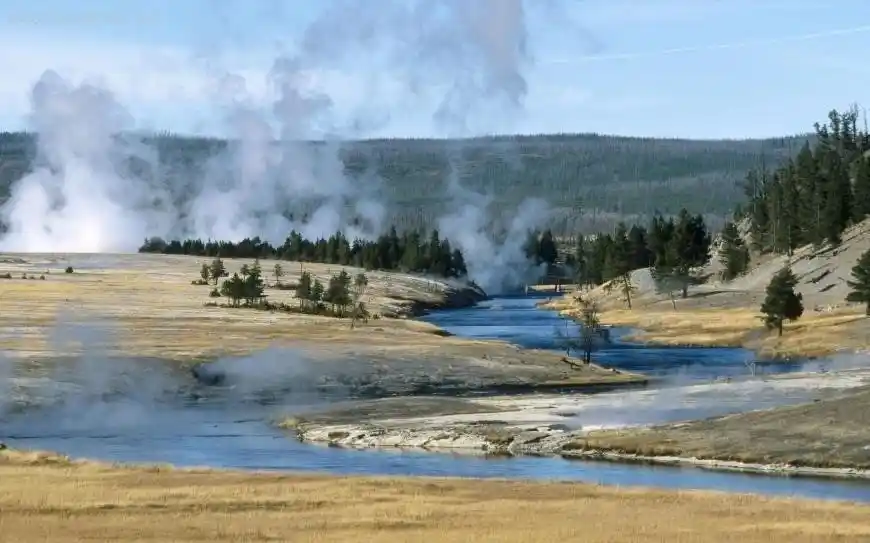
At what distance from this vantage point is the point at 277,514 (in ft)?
146

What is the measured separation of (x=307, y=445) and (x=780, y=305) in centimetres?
6971

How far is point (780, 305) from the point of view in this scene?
132 metres

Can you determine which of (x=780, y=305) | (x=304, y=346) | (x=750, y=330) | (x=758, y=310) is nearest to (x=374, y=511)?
(x=304, y=346)

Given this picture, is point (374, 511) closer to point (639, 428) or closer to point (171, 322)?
point (639, 428)

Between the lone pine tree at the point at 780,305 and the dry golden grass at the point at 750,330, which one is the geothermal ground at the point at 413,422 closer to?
the dry golden grass at the point at 750,330

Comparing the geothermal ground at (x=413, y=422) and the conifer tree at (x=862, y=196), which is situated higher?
the conifer tree at (x=862, y=196)

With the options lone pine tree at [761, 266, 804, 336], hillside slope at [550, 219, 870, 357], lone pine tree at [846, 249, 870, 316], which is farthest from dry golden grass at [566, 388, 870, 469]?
lone pine tree at [846, 249, 870, 316]

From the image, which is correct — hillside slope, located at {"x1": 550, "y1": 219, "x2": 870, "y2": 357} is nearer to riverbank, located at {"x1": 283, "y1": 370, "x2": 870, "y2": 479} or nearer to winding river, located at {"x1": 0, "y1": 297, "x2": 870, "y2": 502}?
winding river, located at {"x1": 0, "y1": 297, "x2": 870, "y2": 502}

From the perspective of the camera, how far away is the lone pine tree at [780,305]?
131500 millimetres

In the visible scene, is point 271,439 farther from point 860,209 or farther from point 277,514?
point 860,209

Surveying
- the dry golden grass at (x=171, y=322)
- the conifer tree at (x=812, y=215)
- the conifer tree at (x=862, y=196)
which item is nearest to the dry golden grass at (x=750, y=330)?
the conifer tree at (x=812, y=215)

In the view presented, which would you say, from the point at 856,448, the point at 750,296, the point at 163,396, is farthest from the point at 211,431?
the point at 750,296

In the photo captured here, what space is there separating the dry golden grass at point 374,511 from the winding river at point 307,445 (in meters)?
7.69

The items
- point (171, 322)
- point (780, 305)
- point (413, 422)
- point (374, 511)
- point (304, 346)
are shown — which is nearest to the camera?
point (374, 511)
